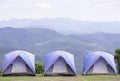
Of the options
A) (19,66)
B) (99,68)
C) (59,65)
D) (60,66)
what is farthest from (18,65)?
(99,68)

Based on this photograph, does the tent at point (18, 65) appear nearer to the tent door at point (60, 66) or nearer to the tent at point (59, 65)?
the tent at point (59, 65)

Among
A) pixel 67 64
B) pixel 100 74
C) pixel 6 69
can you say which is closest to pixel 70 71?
pixel 67 64

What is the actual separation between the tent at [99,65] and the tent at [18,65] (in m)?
5.31

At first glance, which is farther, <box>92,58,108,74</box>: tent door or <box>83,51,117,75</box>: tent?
<box>92,58,108,74</box>: tent door

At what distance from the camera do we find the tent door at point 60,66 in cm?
3728

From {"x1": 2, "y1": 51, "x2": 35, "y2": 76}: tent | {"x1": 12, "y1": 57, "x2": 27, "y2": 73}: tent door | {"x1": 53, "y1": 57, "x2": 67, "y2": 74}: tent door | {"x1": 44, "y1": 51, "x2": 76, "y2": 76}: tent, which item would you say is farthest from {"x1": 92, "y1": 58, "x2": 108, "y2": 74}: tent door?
{"x1": 12, "y1": 57, "x2": 27, "y2": 73}: tent door

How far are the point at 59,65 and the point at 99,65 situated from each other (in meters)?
3.94

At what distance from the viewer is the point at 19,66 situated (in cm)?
3709

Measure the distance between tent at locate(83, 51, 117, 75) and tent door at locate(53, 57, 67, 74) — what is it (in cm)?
207

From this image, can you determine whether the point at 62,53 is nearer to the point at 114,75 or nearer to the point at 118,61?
the point at 114,75

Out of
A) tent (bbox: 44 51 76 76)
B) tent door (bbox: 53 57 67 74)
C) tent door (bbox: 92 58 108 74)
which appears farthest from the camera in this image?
tent door (bbox: 92 58 108 74)

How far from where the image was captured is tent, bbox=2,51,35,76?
3691cm

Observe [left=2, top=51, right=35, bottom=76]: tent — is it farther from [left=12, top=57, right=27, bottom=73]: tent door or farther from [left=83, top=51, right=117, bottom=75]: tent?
[left=83, top=51, right=117, bottom=75]: tent

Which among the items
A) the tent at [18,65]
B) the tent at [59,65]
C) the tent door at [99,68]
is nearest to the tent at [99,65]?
the tent door at [99,68]
